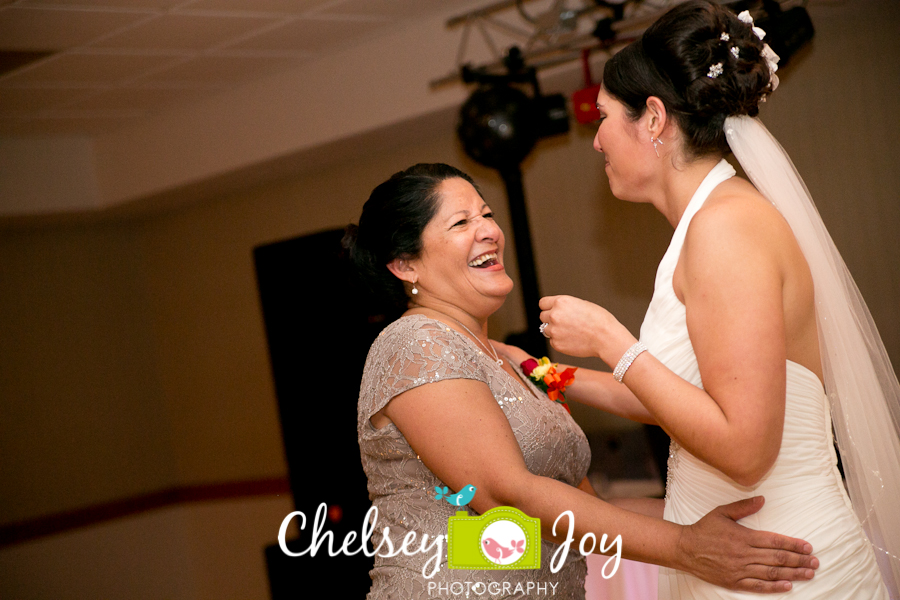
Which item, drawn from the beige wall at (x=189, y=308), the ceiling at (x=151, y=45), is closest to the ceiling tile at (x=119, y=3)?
the ceiling at (x=151, y=45)

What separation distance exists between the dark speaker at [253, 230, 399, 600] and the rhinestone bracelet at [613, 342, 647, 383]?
3031 mm

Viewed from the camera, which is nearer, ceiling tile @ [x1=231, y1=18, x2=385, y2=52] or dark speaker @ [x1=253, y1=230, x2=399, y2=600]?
ceiling tile @ [x1=231, y1=18, x2=385, y2=52]

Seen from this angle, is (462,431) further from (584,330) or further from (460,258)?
(460,258)

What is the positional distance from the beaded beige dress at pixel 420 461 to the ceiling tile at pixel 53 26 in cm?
273

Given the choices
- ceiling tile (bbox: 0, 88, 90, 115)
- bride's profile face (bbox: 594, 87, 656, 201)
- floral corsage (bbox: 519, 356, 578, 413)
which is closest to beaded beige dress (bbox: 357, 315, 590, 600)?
floral corsage (bbox: 519, 356, 578, 413)

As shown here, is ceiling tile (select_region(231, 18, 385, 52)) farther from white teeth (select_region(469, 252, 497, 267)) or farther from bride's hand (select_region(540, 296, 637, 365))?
bride's hand (select_region(540, 296, 637, 365))

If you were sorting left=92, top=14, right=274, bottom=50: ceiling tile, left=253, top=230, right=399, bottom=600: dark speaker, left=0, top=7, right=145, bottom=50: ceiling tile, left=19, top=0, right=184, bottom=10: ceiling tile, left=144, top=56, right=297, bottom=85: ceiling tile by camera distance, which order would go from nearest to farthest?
left=19, top=0, right=184, bottom=10: ceiling tile → left=0, top=7, right=145, bottom=50: ceiling tile → left=92, top=14, right=274, bottom=50: ceiling tile → left=253, top=230, right=399, bottom=600: dark speaker → left=144, top=56, right=297, bottom=85: ceiling tile

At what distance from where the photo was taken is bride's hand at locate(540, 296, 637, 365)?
1493 millimetres

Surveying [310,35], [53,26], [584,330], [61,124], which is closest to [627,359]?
[584,330]

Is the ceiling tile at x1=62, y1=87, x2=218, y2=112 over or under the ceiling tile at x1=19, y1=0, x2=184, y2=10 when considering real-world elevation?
under

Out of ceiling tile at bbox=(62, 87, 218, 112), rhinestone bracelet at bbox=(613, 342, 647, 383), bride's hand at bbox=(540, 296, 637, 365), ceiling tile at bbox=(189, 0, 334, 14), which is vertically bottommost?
rhinestone bracelet at bbox=(613, 342, 647, 383)

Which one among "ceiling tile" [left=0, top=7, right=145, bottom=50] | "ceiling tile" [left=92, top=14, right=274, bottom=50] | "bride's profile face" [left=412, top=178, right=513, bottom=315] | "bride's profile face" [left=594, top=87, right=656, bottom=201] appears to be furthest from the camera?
"ceiling tile" [left=92, top=14, right=274, bottom=50]

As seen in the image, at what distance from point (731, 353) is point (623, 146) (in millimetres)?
523

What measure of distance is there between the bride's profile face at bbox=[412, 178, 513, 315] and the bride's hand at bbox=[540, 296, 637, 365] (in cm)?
41
